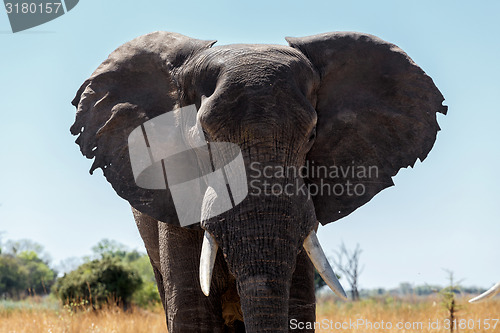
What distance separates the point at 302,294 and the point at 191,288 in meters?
0.88

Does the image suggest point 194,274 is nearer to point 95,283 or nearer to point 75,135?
point 75,135

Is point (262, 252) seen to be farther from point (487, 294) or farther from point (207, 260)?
point (487, 294)

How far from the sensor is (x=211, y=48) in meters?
5.79

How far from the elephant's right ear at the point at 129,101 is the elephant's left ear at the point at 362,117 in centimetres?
102

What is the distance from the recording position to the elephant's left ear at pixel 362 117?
6.17 meters

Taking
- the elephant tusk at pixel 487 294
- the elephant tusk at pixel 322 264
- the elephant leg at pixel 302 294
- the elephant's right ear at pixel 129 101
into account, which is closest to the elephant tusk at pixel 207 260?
the elephant tusk at pixel 322 264

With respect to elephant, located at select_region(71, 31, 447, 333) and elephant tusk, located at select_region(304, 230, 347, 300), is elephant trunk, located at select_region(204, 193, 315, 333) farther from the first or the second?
elephant tusk, located at select_region(304, 230, 347, 300)

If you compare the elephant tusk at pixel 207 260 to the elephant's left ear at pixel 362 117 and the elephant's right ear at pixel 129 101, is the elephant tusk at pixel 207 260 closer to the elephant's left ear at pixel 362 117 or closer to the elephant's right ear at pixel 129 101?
the elephant's right ear at pixel 129 101

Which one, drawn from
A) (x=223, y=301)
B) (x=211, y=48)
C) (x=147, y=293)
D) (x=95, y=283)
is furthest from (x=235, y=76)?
(x=147, y=293)

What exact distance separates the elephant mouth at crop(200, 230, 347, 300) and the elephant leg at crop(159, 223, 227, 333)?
29.0 inches

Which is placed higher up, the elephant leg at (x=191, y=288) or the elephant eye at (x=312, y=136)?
the elephant eye at (x=312, y=136)

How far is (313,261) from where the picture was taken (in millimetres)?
5168

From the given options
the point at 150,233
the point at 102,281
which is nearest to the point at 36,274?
the point at 102,281

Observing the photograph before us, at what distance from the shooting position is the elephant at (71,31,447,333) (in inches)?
199
